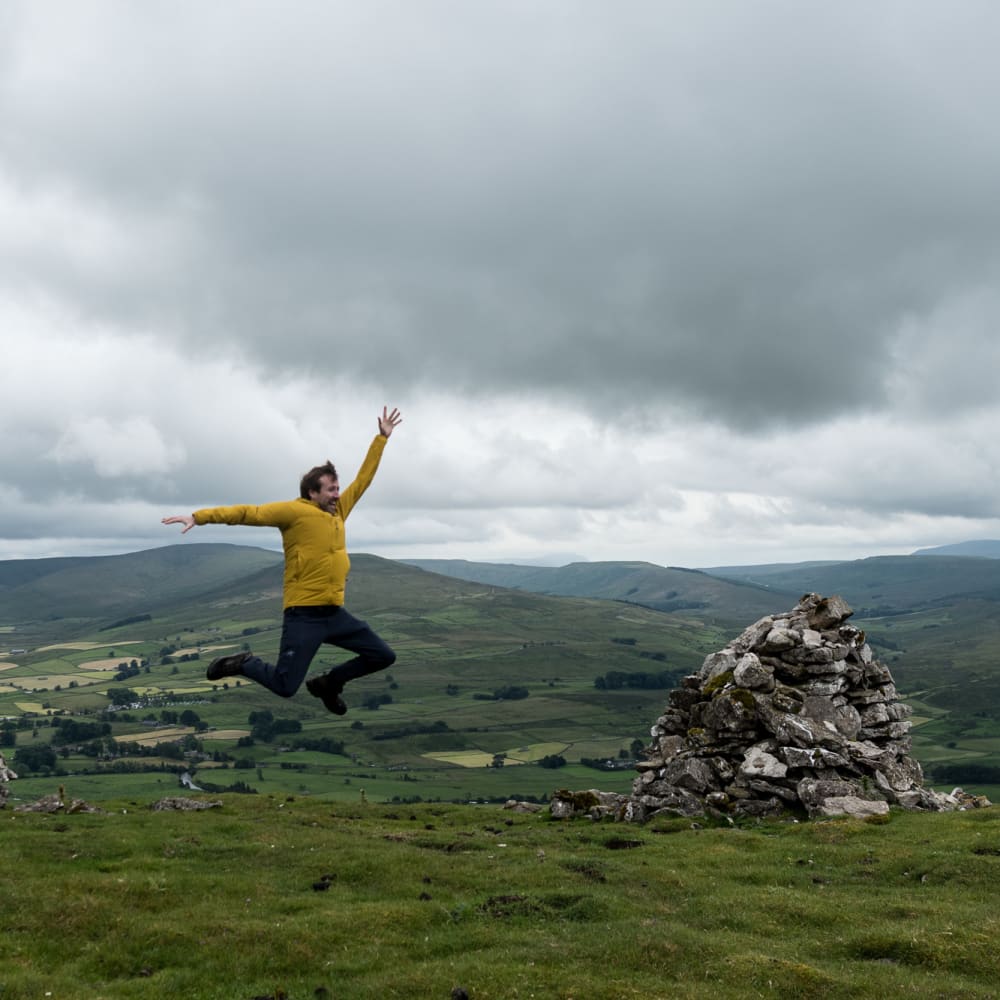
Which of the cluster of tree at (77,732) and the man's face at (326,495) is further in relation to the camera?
the cluster of tree at (77,732)

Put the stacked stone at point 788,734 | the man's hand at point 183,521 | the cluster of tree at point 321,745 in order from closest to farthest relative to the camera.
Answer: the man's hand at point 183,521
the stacked stone at point 788,734
the cluster of tree at point 321,745

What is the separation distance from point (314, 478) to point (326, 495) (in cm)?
50

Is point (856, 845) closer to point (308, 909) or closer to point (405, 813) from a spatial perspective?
point (308, 909)

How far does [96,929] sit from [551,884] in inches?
486

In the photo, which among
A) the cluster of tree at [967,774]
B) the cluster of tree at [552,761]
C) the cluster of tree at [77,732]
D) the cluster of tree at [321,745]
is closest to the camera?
the cluster of tree at [967,774]

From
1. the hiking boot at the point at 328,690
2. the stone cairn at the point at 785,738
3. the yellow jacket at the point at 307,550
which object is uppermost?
the yellow jacket at the point at 307,550

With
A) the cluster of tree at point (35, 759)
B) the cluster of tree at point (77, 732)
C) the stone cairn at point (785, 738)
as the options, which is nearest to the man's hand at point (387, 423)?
the stone cairn at point (785, 738)

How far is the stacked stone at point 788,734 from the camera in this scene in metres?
36.3

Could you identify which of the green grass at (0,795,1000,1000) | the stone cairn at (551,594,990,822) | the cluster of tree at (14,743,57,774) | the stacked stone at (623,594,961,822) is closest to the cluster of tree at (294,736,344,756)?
the cluster of tree at (14,743,57,774)

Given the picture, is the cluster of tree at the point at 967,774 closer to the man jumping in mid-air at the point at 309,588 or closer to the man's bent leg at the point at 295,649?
the man jumping in mid-air at the point at 309,588

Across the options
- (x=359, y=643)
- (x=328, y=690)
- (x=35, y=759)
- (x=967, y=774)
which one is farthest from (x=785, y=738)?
(x=35, y=759)

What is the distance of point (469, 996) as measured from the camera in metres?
14.5

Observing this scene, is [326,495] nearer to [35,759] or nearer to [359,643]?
[359,643]

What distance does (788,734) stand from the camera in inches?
1497
